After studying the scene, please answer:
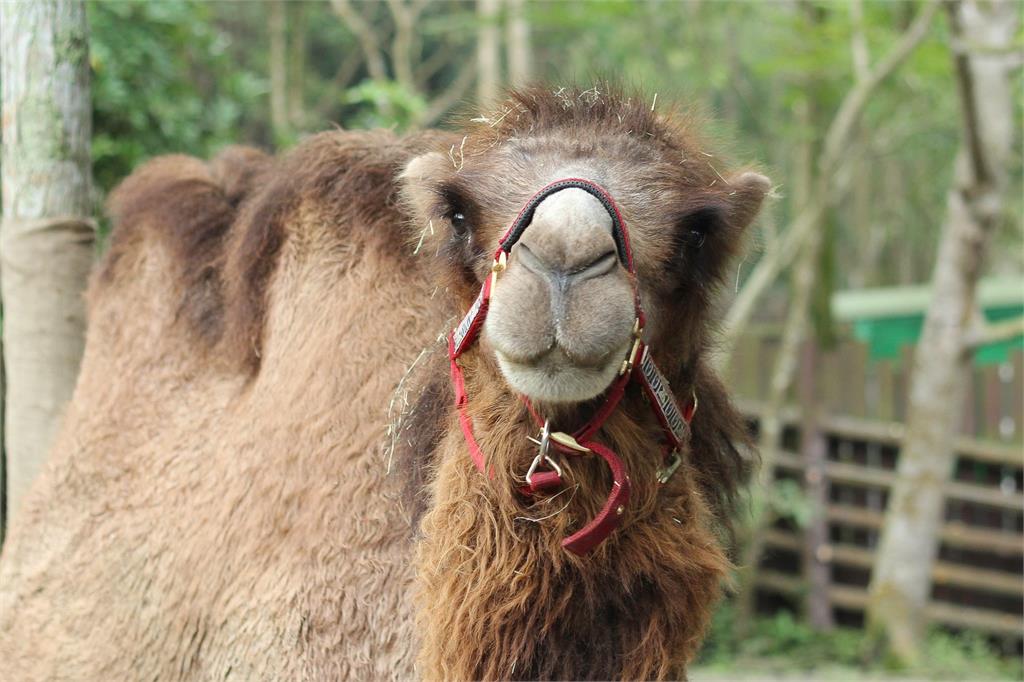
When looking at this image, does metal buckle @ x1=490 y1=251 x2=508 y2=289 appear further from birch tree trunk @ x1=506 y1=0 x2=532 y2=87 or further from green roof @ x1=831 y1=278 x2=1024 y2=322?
green roof @ x1=831 y1=278 x2=1024 y2=322

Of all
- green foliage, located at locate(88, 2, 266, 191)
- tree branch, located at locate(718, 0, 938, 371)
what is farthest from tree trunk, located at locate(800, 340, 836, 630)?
green foliage, located at locate(88, 2, 266, 191)

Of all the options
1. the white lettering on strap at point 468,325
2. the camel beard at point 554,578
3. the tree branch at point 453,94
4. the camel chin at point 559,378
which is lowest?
the camel beard at point 554,578

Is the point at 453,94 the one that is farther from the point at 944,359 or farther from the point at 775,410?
the point at 944,359

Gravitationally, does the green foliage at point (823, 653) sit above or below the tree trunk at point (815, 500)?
below

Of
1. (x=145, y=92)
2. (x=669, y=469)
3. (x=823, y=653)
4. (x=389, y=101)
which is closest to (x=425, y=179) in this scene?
(x=669, y=469)

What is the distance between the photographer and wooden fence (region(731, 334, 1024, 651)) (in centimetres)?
966

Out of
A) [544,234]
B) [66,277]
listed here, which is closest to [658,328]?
[544,234]

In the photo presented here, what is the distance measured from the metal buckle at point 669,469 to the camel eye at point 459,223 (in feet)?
2.59

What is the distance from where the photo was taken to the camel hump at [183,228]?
3.56 m

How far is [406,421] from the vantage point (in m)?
2.99

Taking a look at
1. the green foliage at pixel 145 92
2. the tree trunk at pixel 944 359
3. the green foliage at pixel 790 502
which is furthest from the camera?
the green foliage at pixel 790 502

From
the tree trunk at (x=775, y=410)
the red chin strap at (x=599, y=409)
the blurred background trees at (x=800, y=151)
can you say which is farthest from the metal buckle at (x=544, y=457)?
the tree trunk at (x=775, y=410)

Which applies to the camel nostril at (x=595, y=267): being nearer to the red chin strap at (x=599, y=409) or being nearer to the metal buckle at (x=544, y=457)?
the red chin strap at (x=599, y=409)

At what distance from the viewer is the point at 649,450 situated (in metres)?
2.68
